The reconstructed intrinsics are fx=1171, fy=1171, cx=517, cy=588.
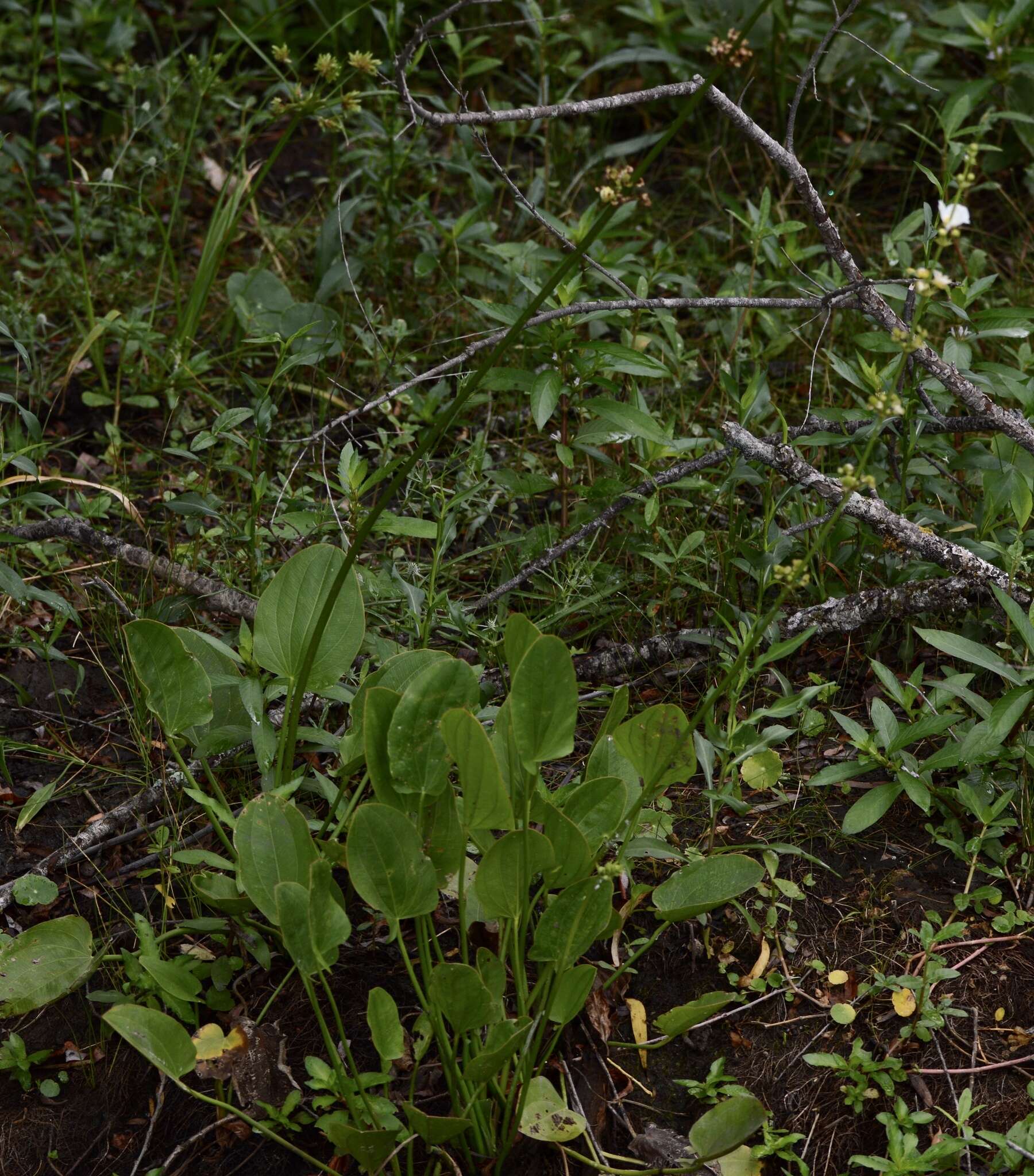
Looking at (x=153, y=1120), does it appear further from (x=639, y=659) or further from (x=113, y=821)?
(x=639, y=659)

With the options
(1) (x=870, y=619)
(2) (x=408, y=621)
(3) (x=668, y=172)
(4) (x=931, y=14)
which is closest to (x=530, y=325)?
(2) (x=408, y=621)

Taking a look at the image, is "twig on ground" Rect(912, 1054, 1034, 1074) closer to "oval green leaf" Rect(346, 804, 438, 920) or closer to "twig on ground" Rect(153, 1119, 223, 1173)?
"oval green leaf" Rect(346, 804, 438, 920)

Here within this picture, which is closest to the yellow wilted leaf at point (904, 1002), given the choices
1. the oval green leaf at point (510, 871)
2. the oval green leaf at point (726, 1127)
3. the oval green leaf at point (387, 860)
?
the oval green leaf at point (726, 1127)

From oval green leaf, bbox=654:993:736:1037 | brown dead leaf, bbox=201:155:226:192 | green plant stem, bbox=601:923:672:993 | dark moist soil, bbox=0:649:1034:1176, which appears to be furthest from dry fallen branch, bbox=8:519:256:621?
brown dead leaf, bbox=201:155:226:192

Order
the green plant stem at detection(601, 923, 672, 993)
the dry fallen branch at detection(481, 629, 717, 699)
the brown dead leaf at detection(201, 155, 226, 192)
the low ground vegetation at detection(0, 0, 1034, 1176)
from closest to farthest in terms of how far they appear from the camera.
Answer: the low ground vegetation at detection(0, 0, 1034, 1176)
the green plant stem at detection(601, 923, 672, 993)
the dry fallen branch at detection(481, 629, 717, 699)
the brown dead leaf at detection(201, 155, 226, 192)

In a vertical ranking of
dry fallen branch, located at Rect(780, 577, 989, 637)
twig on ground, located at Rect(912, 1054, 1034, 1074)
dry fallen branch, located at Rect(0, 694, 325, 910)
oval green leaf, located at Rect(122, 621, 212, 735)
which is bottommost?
twig on ground, located at Rect(912, 1054, 1034, 1074)

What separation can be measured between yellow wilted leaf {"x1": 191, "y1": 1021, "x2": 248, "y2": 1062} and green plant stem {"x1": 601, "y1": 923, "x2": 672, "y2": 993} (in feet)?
1.82

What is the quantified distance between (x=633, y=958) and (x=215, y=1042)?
63 cm

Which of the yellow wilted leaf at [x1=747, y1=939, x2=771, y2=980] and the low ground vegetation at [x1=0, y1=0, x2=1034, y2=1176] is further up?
the low ground vegetation at [x1=0, y1=0, x2=1034, y2=1176]

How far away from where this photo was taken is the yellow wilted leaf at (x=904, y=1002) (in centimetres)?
179

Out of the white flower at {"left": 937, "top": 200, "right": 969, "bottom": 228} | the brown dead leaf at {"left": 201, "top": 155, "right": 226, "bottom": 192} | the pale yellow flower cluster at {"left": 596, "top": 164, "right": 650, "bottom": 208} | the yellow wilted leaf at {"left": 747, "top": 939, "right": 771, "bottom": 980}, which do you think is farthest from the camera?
the brown dead leaf at {"left": 201, "top": 155, "right": 226, "bottom": 192}

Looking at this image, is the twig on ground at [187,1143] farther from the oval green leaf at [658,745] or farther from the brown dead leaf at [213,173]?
the brown dead leaf at [213,173]

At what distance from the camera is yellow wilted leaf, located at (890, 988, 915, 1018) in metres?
1.79

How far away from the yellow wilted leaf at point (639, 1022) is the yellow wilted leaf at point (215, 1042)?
59 centimetres
